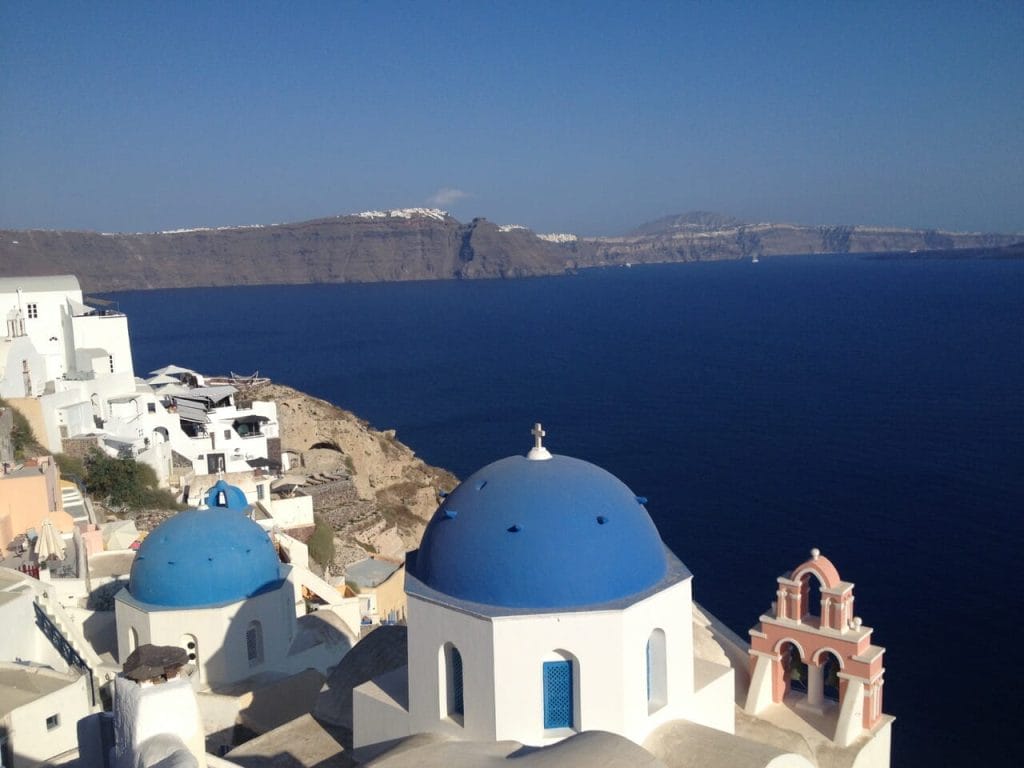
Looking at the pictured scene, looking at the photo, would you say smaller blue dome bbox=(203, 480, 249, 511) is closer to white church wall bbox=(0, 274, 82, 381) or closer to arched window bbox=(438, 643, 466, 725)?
arched window bbox=(438, 643, 466, 725)

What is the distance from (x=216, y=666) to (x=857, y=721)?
26.5 feet

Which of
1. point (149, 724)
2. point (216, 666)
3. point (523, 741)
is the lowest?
point (216, 666)

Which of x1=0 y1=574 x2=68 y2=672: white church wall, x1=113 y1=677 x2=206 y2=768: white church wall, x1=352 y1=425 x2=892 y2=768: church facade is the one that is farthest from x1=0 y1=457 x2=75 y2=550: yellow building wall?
x1=113 y1=677 x2=206 y2=768: white church wall

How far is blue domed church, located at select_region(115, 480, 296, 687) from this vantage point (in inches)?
Answer: 493

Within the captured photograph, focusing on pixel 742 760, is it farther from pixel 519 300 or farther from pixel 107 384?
pixel 519 300

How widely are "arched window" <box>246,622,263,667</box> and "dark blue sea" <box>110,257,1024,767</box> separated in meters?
13.2

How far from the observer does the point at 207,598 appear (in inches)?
496

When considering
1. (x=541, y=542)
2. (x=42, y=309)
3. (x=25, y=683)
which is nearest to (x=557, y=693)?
(x=541, y=542)

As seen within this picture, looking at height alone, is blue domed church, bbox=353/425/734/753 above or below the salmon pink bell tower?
above

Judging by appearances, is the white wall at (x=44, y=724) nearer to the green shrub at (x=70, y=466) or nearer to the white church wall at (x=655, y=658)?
the white church wall at (x=655, y=658)

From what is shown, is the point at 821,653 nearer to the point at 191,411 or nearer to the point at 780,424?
the point at 191,411

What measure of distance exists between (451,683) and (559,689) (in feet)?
3.38

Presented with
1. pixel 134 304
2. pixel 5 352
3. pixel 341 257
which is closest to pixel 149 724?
pixel 5 352

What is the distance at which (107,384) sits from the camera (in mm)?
29406
